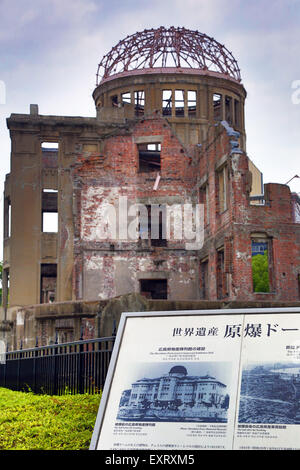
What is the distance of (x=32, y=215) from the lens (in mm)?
30500

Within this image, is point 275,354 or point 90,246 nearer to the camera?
point 275,354

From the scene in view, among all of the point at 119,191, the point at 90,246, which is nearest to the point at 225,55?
the point at 119,191

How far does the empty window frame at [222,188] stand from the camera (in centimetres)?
2515

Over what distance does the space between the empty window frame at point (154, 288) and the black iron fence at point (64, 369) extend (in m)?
17.7

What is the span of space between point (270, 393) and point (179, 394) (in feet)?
2.51

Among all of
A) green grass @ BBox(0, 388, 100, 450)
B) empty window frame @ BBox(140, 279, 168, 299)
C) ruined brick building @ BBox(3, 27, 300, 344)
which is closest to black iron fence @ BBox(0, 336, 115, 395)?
green grass @ BBox(0, 388, 100, 450)

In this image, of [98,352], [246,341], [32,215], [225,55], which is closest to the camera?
[246,341]

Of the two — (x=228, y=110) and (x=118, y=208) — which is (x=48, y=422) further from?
(x=228, y=110)

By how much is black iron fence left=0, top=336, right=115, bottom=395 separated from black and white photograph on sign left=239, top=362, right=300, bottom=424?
9.33ft

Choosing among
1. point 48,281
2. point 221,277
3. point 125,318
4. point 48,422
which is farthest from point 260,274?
point 125,318

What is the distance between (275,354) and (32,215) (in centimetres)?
2586

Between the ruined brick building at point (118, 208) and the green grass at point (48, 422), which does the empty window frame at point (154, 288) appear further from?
the green grass at point (48, 422)

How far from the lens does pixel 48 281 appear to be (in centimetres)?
4094
